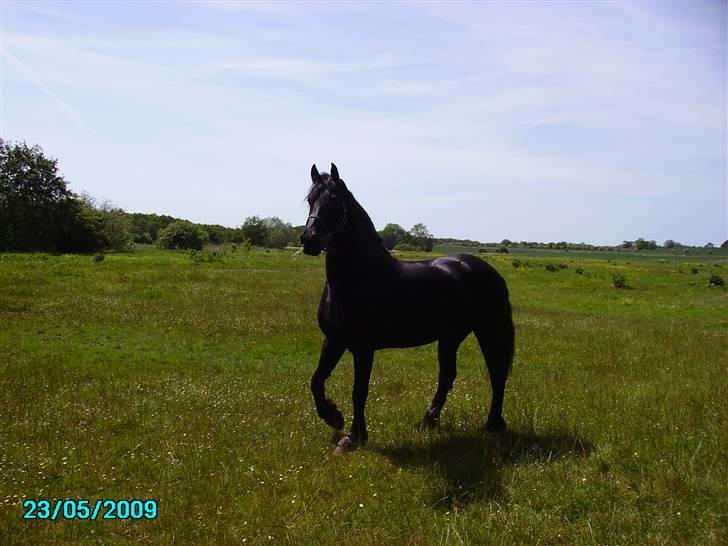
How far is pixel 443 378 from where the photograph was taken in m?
7.80

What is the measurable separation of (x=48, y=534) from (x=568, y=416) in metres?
7.03

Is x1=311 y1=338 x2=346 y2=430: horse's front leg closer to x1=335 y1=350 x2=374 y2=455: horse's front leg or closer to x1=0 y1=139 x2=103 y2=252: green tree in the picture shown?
x1=335 y1=350 x2=374 y2=455: horse's front leg

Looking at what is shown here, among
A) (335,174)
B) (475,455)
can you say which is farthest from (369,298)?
(475,455)

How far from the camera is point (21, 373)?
10.9 meters

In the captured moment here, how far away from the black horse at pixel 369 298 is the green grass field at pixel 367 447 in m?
0.70

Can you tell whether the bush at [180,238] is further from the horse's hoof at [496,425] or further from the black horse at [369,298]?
the horse's hoof at [496,425]

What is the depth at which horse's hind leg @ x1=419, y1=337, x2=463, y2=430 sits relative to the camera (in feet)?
25.0

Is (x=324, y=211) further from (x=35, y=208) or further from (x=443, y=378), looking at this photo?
(x=35, y=208)

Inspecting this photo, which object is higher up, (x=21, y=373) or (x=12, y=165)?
(x=12, y=165)

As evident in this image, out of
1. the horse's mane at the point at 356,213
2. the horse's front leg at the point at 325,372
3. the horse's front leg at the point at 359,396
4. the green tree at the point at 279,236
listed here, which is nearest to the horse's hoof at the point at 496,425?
the horse's front leg at the point at 359,396

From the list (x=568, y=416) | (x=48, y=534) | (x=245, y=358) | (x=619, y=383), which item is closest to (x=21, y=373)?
(x=245, y=358)

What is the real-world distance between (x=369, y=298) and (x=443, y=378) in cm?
213

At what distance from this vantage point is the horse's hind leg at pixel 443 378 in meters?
7.61

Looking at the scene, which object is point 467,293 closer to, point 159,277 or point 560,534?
point 560,534
